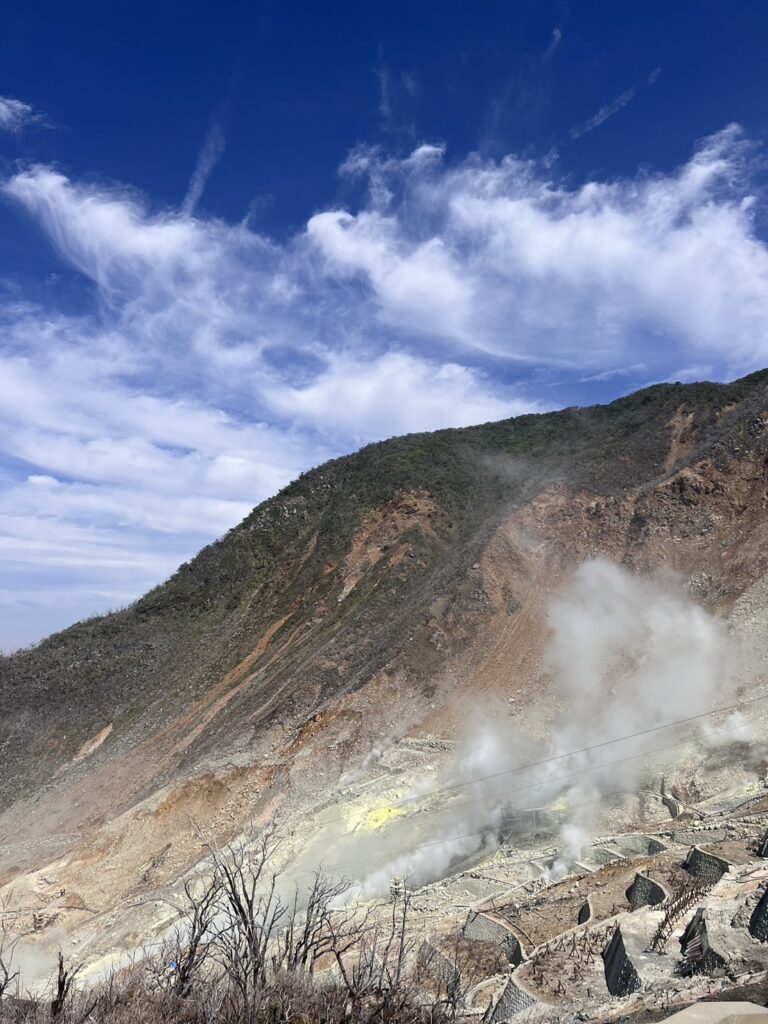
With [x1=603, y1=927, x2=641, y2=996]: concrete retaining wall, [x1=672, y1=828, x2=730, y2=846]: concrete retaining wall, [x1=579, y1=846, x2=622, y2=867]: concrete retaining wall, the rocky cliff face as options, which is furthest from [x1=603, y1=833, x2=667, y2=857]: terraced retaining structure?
the rocky cliff face

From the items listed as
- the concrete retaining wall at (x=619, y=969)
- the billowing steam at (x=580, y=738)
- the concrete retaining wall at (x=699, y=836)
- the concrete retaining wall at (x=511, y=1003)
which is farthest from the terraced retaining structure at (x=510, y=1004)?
the billowing steam at (x=580, y=738)

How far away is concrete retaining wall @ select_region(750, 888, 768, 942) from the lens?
9.66 meters

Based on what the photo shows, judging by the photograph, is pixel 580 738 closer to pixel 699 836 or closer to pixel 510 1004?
pixel 699 836

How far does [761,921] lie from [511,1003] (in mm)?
3794

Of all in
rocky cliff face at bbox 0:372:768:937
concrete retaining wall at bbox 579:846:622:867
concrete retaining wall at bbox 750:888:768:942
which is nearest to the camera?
concrete retaining wall at bbox 750:888:768:942

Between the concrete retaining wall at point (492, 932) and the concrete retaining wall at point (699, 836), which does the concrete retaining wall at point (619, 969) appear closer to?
the concrete retaining wall at point (492, 932)

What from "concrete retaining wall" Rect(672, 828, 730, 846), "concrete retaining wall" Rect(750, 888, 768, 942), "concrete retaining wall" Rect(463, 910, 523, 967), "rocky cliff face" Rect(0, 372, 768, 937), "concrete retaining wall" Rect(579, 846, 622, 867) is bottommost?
"concrete retaining wall" Rect(463, 910, 523, 967)

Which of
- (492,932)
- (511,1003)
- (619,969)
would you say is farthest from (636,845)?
(511,1003)

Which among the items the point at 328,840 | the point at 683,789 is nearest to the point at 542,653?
the point at 683,789

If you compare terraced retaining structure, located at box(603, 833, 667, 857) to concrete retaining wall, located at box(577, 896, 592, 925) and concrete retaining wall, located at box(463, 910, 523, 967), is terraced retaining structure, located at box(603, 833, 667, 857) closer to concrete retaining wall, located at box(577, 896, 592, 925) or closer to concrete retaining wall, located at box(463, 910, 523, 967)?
concrete retaining wall, located at box(577, 896, 592, 925)

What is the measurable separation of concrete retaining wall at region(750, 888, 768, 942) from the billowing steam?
24.8 ft

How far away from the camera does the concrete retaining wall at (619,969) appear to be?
981 centimetres

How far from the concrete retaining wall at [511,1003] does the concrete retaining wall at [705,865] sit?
467 centimetres

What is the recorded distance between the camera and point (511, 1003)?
10273 millimetres
